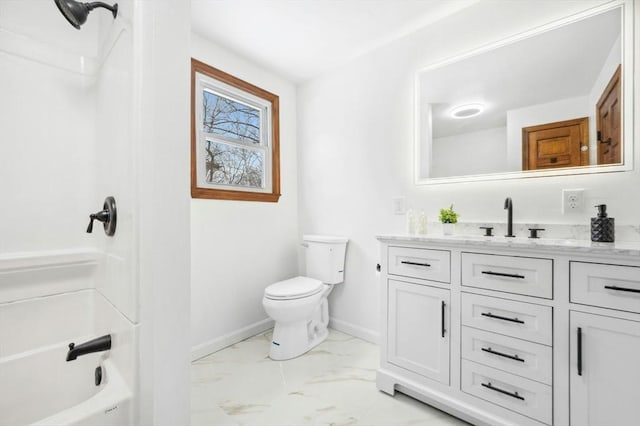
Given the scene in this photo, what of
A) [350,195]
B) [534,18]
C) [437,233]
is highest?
[534,18]

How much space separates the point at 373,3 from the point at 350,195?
136 centimetres

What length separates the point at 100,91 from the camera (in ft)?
4.16

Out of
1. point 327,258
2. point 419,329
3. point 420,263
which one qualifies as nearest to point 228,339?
point 327,258

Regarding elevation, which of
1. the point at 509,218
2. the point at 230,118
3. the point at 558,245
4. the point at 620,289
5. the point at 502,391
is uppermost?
the point at 230,118

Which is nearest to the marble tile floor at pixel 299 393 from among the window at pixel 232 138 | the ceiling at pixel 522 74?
the window at pixel 232 138

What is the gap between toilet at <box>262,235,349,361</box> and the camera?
203 cm

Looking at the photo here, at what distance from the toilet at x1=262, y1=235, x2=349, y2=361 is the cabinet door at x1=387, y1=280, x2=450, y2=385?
0.68 m

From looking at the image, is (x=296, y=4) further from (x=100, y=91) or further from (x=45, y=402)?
(x=45, y=402)

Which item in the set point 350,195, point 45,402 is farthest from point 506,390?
point 45,402

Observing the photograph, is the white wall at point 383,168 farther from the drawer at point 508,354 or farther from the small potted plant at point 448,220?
the drawer at point 508,354

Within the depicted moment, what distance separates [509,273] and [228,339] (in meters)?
2.00

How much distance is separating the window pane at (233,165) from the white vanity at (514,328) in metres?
1.41

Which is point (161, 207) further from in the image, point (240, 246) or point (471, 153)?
point (471, 153)

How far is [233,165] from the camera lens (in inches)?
96.4
